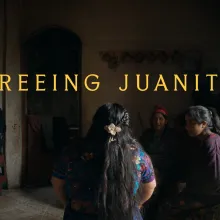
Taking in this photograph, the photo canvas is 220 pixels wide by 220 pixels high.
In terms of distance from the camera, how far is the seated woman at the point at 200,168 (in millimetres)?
2318

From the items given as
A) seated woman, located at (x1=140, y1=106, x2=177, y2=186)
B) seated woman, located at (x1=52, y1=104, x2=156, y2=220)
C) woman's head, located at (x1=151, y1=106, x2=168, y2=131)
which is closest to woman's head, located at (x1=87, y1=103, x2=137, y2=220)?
Result: seated woman, located at (x1=52, y1=104, x2=156, y2=220)

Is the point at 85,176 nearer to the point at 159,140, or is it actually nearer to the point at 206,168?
the point at 206,168

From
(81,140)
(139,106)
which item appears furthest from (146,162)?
(139,106)

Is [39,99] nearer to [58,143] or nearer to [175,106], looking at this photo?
[58,143]

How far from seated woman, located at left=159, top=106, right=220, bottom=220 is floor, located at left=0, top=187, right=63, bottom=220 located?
6.16 feet

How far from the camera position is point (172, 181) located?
2.61 meters

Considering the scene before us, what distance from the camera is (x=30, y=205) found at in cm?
432

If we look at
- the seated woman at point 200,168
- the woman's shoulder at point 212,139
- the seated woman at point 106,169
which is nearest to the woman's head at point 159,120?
the seated woman at point 200,168

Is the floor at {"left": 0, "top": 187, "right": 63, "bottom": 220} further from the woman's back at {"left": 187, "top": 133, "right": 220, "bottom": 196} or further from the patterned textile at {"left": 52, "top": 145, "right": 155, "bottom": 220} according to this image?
the patterned textile at {"left": 52, "top": 145, "right": 155, "bottom": 220}

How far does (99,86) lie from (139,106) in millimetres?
650

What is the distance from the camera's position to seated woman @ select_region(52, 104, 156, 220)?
1.68 m

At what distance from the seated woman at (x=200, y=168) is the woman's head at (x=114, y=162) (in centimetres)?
79

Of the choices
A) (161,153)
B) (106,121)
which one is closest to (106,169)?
(106,121)

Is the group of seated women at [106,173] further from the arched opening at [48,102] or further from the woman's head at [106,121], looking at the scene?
the arched opening at [48,102]
